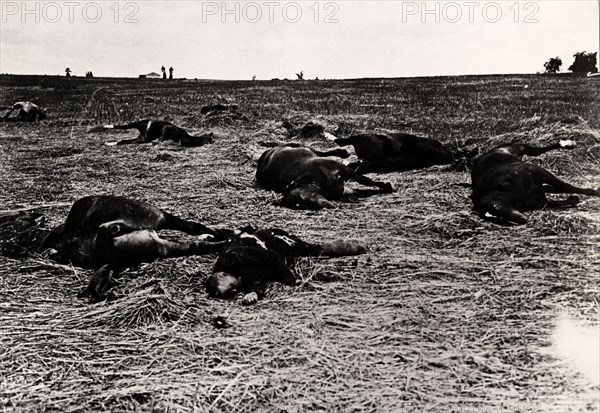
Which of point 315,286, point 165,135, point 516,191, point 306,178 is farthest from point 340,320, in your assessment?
point 165,135

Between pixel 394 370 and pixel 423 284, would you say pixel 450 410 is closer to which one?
pixel 394 370

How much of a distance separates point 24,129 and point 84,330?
44.6 ft

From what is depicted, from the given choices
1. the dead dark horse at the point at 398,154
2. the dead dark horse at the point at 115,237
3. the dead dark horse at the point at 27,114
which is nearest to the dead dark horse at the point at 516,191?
the dead dark horse at the point at 398,154

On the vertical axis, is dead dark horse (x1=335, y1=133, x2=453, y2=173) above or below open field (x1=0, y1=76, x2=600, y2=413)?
above

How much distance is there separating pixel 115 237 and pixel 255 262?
47.6 inches

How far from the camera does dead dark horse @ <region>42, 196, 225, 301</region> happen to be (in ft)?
14.3

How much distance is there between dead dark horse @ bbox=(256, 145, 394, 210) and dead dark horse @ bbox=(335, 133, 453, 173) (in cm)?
127

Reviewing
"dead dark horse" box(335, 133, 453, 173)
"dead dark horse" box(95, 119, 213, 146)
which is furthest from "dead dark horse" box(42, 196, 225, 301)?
"dead dark horse" box(95, 119, 213, 146)

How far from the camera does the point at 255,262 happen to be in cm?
401

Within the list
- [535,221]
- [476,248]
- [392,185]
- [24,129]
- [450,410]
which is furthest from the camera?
[24,129]

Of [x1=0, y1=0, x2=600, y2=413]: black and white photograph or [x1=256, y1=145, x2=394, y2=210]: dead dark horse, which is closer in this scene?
[x1=0, y1=0, x2=600, y2=413]: black and white photograph

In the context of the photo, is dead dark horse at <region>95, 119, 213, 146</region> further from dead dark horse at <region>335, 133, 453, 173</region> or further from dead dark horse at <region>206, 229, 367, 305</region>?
dead dark horse at <region>206, 229, 367, 305</region>

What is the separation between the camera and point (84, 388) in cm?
280

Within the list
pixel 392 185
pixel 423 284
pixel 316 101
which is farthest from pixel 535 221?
pixel 316 101
